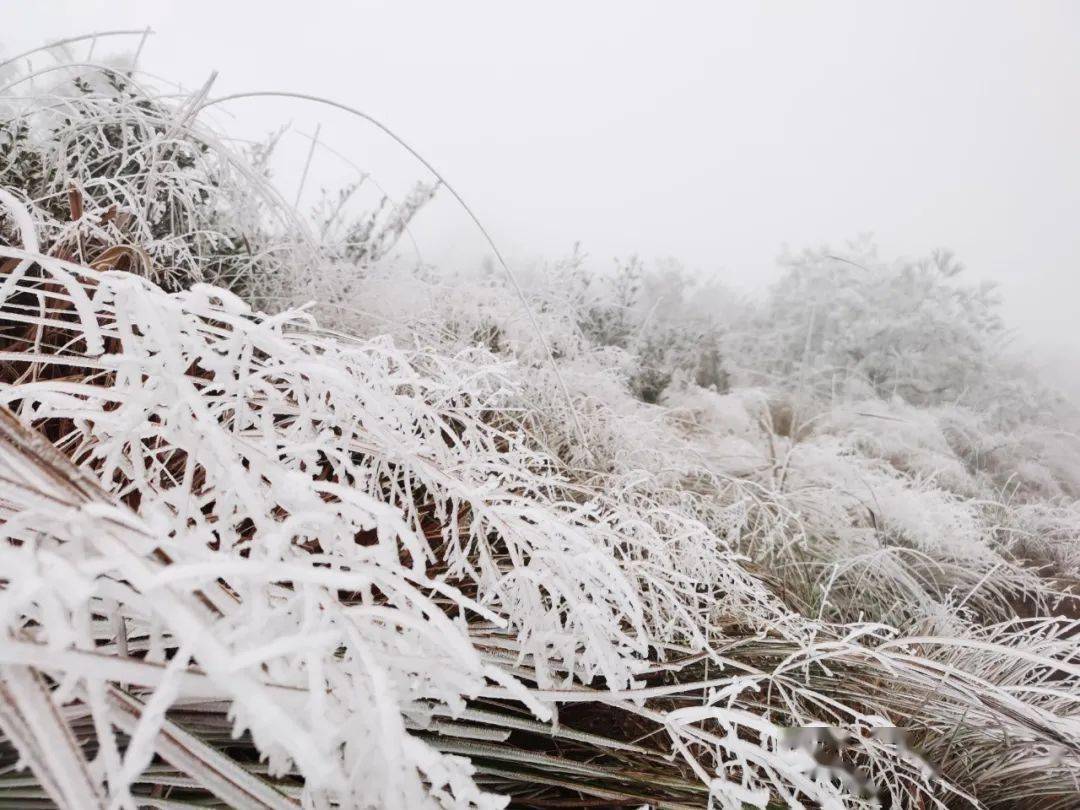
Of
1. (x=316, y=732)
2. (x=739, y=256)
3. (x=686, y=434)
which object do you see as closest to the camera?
(x=316, y=732)

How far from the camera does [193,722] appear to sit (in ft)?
0.94

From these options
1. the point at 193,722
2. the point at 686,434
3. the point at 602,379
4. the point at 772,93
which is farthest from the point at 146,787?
the point at 772,93

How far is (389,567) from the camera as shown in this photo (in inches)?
8.7

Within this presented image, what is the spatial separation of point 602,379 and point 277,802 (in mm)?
938

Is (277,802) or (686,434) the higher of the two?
(277,802)

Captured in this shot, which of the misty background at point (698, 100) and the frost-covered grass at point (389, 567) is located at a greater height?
the misty background at point (698, 100)

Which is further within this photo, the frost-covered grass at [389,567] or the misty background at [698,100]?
the misty background at [698,100]

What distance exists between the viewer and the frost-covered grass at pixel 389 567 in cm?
18

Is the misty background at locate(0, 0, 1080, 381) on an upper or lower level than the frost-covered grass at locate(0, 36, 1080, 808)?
upper

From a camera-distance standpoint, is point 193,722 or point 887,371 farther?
point 887,371

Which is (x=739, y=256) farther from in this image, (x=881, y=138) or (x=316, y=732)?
(x=316, y=732)

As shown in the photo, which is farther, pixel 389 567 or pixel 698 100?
pixel 698 100

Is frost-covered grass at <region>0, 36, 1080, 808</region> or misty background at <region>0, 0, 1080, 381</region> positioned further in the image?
misty background at <region>0, 0, 1080, 381</region>

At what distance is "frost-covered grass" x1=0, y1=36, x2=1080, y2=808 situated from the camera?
0.58 feet
